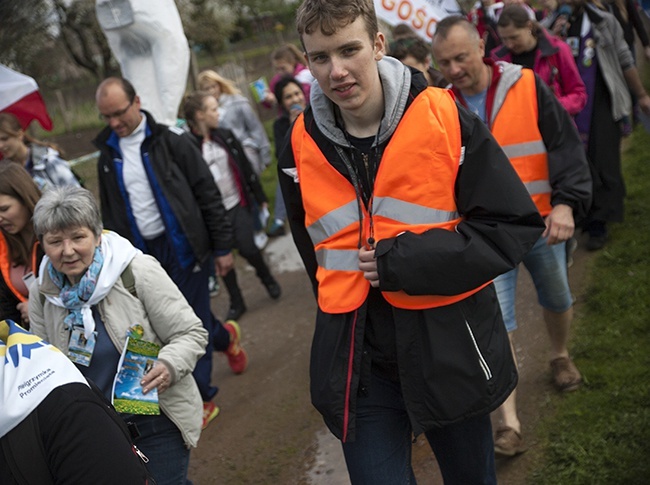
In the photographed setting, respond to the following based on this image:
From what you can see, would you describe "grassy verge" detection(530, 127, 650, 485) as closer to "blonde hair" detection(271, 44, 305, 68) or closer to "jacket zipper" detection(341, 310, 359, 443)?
"jacket zipper" detection(341, 310, 359, 443)

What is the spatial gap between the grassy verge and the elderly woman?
1671 mm

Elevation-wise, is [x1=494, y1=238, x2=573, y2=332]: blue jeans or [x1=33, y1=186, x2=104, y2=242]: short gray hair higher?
[x1=33, y1=186, x2=104, y2=242]: short gray hair

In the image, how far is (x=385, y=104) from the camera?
8.50 feet

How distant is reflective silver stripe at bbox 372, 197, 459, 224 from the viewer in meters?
2.57

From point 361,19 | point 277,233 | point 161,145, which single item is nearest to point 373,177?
point 361,19

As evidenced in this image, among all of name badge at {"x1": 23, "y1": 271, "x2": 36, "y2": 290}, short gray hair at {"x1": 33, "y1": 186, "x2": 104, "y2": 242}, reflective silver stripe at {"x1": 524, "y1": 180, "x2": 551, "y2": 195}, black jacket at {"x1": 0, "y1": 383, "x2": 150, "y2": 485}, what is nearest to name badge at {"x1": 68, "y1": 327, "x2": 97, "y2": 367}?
short gray hair at {"x1": 33, "y1": 186, "x2": 104, "y2": 242}

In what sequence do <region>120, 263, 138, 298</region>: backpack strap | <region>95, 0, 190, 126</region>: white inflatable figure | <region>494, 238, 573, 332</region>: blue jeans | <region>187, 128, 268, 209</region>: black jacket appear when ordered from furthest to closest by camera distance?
<region>187, 128, 268, 209</region>: black jacket, <region>95, 0, 190, 126</region>: white inflatable figure, <region>494, 238, 573, 332</region>: blue jeans, <region>120, 263, 138, 298</region>: backpack strap

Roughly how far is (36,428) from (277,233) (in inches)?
265

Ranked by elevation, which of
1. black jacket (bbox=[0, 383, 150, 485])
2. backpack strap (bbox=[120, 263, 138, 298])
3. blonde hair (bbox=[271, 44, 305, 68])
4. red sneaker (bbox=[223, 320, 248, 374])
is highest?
black jacket (bbox=[0, 383, 150, 485])

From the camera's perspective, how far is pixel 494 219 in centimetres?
261

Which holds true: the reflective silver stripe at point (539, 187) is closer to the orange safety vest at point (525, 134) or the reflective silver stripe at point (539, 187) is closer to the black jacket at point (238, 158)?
the orange safety vest at point (525, 134)

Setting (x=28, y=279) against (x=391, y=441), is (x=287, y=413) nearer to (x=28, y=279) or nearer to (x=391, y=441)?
(x=28, y=279)

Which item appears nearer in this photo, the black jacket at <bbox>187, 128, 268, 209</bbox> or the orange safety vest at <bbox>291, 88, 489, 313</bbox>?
the orange safety vest at <bbox>291, 88, 489, 313</bbox>

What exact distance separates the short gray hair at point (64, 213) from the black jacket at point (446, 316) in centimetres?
99
